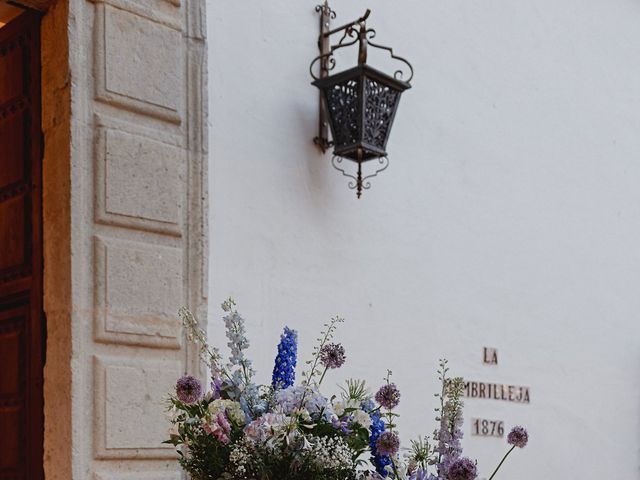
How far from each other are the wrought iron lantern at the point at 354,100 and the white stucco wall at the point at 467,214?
53 millimetres

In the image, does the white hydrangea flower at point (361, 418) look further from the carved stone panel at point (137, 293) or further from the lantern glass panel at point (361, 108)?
the lantern glass panel at point (361, 108)

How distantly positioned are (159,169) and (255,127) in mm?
532

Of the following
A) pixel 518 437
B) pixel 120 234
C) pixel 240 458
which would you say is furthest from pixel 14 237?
pixel 518 437

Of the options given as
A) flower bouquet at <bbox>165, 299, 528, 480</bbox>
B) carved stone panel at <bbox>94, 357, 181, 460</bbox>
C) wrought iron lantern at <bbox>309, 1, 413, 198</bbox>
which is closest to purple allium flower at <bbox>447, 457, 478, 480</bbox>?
flower bouquet at <bbox>165, 299, 528, 480</bbox>

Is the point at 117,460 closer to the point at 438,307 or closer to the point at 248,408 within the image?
the point at 248,408

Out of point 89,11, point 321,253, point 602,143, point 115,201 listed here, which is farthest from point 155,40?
point 602,143

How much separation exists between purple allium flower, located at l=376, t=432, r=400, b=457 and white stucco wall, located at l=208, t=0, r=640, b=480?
1.67m

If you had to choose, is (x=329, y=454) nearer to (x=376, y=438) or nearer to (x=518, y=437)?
(x=376, y=438)

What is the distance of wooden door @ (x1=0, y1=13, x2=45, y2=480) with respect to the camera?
3.09 meters

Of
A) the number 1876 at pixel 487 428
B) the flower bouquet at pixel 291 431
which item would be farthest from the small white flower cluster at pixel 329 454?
the number 1876 at pixel 487 428

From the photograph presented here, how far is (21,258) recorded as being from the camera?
3.21 meters

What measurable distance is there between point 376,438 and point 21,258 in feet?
5.55

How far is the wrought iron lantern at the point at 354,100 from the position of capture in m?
3.70

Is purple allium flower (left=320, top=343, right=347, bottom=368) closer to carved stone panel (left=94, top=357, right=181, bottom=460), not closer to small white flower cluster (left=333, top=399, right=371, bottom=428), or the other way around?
small white flower cluster (left=333, top=399, right=371, bottom=428)
